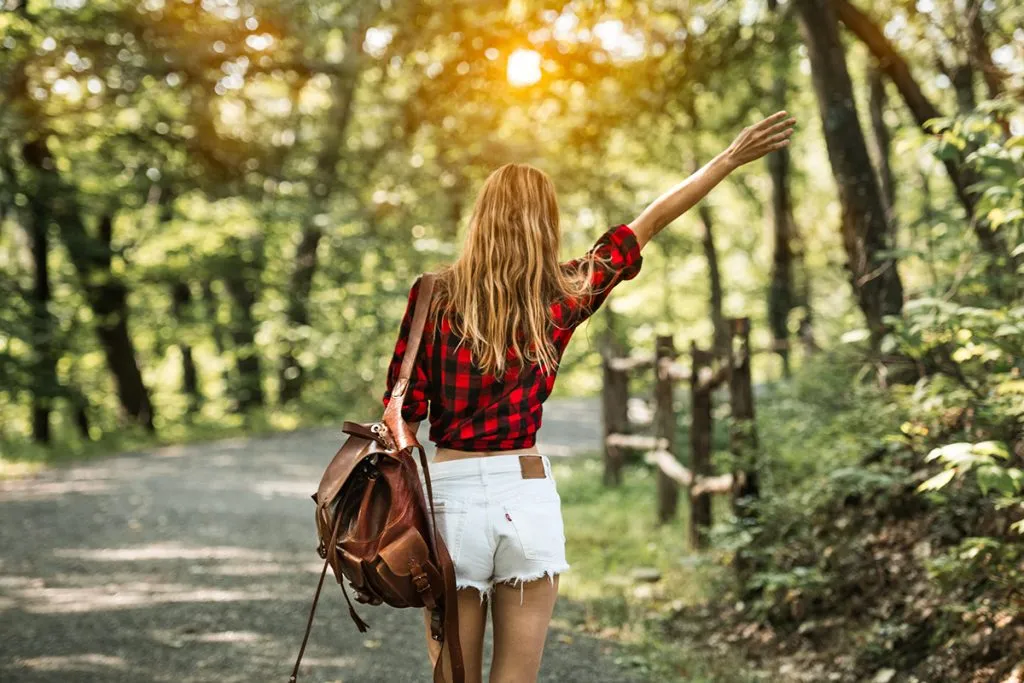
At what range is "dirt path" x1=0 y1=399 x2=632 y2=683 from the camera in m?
5.51

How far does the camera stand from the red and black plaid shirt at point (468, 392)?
2.86 metres

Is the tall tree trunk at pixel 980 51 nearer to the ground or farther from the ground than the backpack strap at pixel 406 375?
farther from the ground

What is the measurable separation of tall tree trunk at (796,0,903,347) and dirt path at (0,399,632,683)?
3.28 metres

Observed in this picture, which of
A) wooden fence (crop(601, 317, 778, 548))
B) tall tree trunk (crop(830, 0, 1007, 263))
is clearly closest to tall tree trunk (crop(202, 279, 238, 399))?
wooden fence (crop(601, 317, 778, 548))

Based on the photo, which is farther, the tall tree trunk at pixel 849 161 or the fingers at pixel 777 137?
the tall tree trunk at pixel 849 161

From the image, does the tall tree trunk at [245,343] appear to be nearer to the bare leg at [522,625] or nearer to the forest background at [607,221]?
the forest background at [607,221]

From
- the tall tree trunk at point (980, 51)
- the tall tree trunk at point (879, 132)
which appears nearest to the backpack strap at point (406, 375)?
the tall tree trunk at point (980, 51)

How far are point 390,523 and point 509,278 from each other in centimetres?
76

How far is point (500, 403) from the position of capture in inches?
113

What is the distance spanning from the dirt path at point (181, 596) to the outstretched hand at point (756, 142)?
3.15 metres

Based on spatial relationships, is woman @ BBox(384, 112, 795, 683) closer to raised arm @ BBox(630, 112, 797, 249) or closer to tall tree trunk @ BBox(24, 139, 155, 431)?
raised arm @ BBox(630, 112, 797, 249)

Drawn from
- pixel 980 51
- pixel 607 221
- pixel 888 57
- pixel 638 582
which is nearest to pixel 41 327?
pixel 607 221

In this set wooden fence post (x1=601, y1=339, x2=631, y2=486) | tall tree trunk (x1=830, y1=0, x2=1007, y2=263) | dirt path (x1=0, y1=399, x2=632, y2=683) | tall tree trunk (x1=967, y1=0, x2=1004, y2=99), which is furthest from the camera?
wooden fence post (x1=601, y1=339, x2=631, y2=486)

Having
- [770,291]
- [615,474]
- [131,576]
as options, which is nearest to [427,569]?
[131,576]
